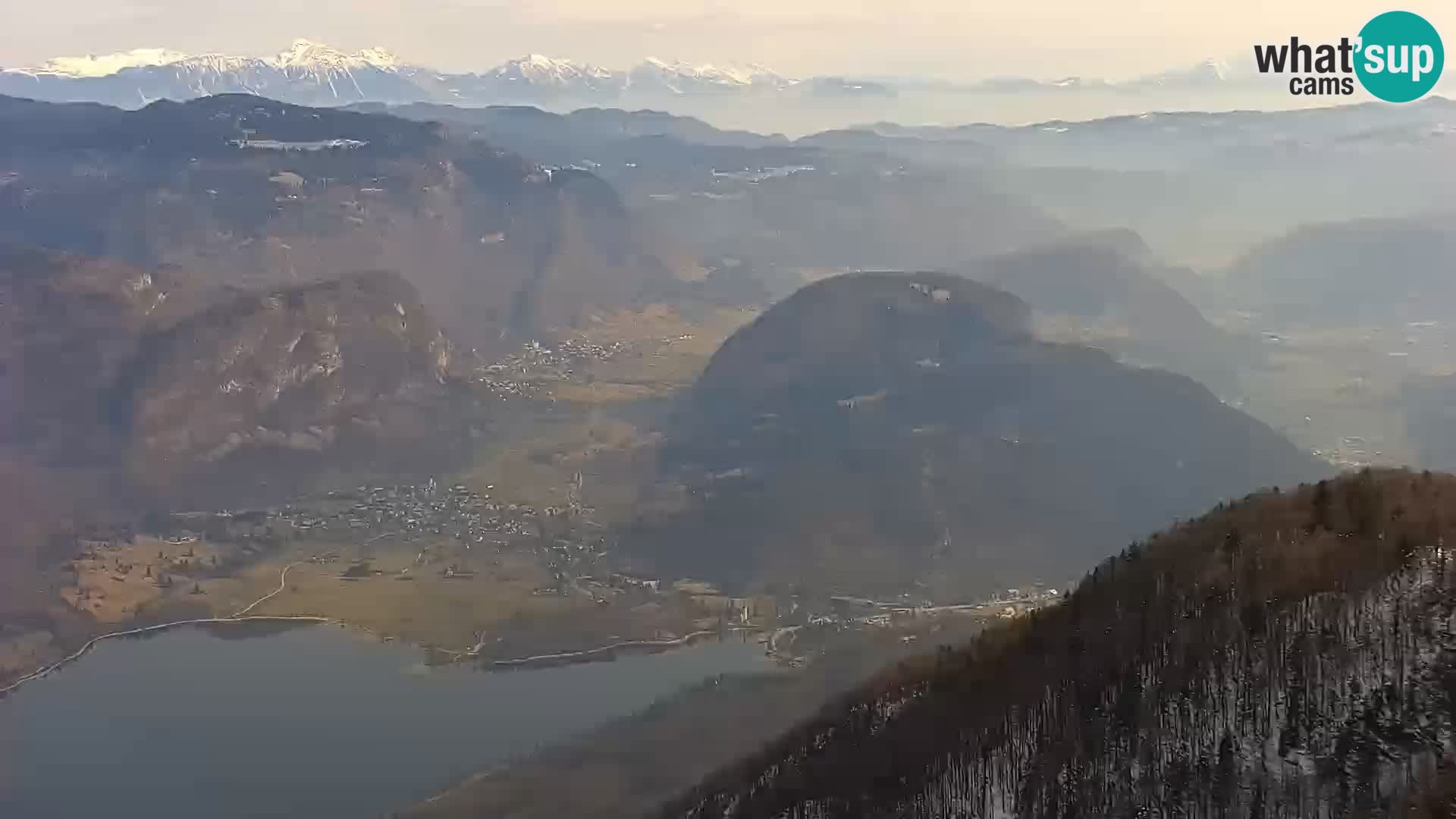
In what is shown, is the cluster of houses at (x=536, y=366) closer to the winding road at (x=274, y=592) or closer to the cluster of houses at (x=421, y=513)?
the cluster of houses at (x=421, y=513)

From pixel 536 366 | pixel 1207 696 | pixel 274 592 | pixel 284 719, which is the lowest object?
pixel 284 719

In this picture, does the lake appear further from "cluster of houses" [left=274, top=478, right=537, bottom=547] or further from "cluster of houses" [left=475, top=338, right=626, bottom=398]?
"cluster of houses" [left=475, top=338, right=626, bottom=398]

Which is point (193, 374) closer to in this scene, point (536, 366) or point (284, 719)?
point (536, 366)

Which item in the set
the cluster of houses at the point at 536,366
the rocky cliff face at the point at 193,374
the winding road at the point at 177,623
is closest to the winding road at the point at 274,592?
the winding road at the point at 177,623

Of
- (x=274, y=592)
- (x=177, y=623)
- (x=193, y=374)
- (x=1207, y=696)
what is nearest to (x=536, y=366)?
(x=193, y=374)

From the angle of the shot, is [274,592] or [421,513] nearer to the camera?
[274,592]

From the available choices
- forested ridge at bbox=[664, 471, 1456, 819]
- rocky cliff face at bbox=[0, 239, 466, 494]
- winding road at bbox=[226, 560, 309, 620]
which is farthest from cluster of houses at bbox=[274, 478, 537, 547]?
forested ridge at bbox=[664, 471, 1456, 819]
